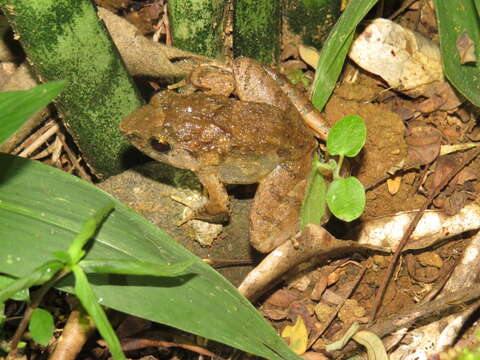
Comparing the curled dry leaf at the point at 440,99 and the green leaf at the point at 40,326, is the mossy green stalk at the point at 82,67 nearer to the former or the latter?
the green leaf at the point at 40,326

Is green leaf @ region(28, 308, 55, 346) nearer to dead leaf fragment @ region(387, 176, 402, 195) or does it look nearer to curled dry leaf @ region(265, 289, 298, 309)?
curled dry leaf @ region(265, 289, 298, 309)

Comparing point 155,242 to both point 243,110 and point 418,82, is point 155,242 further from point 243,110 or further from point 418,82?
point 418,82

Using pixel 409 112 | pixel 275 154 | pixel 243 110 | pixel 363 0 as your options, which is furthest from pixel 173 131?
pixel 409 112

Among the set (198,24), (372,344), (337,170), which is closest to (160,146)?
(198,24)

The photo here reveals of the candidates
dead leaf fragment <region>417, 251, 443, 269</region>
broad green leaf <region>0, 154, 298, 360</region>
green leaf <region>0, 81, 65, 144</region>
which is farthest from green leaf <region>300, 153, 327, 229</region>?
green leaf <region>0, 81, 65, 144</region>

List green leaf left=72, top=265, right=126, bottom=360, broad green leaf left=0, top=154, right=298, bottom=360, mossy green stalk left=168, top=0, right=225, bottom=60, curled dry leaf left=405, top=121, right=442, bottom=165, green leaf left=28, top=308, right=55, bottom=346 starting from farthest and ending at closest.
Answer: curled dry leaf left=405, top=121, right=442, bottom=165 → mossy green stalk left=168, top=0, right=225, bottom=60 → green leaf left=28, top=308, right=55, bottom=346 → broad green leaf left=0, top=154, right=298, bottom=360 → green leaf left=72, top=265, right=126, bottom=360

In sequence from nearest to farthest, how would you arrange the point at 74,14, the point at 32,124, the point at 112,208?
the point at 112,208, the point at 74,14, the point at 32,124
